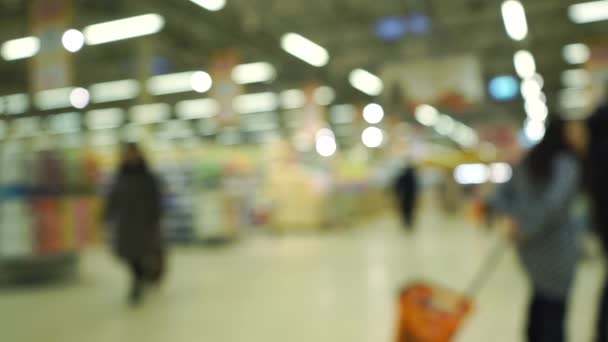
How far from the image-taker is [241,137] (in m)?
26.4

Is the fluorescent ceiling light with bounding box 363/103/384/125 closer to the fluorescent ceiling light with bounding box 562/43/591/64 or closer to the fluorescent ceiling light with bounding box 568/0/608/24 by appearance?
the fluorescent ceiling light with bounding box 568/0/608/24

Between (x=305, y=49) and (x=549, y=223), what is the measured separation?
10749mm

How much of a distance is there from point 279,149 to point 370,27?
12.8 feet

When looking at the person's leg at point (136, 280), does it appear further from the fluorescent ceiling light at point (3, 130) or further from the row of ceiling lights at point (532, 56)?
the row of ceiling lights at point (532, 56)

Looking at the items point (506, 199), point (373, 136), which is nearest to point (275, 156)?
point (373, 136)

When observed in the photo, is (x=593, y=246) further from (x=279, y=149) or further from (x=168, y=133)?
(x=168, y=133)

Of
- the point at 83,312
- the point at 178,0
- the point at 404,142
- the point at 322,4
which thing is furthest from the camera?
the point at 404,142

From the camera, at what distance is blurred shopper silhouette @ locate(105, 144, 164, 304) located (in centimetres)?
482

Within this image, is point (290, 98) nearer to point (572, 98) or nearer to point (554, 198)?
point (572, 98)

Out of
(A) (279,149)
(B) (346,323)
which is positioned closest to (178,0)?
(A) (279,149)

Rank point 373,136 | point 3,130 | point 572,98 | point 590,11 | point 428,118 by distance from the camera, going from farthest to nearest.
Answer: point 572,98 < point 428,118 < point 373,136 < point 590,11 < point 3,130

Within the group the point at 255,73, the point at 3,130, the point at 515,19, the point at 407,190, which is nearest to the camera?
the point at 3,130

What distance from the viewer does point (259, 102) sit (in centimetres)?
1931

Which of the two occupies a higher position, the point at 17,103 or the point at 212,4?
the point at 212,4
